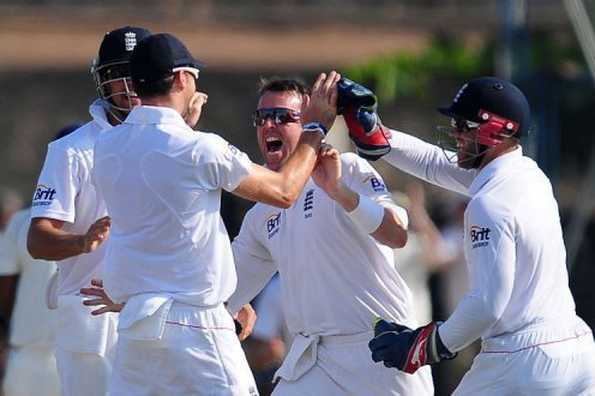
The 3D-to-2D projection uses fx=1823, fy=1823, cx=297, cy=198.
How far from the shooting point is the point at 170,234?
722 cm

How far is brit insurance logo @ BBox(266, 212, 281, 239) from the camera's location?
8.46 metres

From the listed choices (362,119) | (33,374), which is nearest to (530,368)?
(362,119)

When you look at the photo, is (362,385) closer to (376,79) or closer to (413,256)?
(413,256)

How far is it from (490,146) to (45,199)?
1948 millimetres

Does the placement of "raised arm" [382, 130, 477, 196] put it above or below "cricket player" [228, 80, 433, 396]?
above

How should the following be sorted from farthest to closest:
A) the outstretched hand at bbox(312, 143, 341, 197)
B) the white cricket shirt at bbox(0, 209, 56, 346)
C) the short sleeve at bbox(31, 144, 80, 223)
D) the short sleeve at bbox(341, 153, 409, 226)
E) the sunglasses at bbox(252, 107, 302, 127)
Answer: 1. the white cricket shirt at bbox(0, 209, 56, 346)
2. the sunglasses at bbox(252, 107, 302, 127)
3. the short sleeve at bbox(341, 153, 409, 226)
4. the short sleeve at bbox(31, 144, 80, 223)
5. the outstretched hand at bbox(312, 143, 341, 197)

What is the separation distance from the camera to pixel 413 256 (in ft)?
44.1

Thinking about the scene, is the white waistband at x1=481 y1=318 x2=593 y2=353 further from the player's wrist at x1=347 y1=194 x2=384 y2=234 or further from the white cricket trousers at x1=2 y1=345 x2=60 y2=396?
the white cricket trousers at x1=2 y1=345 x2=60 y2=396

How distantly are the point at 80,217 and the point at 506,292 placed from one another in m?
2.01

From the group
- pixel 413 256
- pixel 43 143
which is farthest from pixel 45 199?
pixel 43 143

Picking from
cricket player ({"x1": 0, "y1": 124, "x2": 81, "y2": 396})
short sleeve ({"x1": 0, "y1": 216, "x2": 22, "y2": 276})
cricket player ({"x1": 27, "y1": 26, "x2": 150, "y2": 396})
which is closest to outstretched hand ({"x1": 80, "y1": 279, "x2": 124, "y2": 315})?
cricket player ({"x1": 27, "y1": 26, "x2": 150, "y2": 396})

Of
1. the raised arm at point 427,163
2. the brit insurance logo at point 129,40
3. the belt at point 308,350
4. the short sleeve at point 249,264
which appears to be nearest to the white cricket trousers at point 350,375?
the belt at point 308,350

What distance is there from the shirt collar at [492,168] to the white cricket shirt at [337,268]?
64cm

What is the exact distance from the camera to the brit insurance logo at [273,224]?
8.46 m
